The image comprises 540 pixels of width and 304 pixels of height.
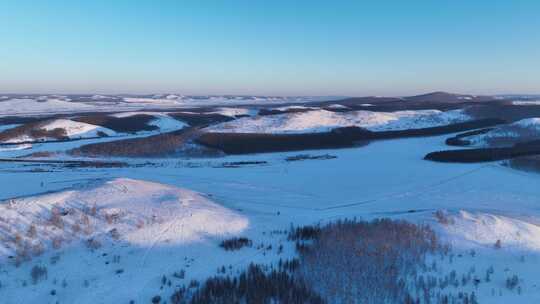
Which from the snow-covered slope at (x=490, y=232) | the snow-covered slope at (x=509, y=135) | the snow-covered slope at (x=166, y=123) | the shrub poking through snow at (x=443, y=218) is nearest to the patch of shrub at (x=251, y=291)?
the snow-covered slope at (x=490, y=232)

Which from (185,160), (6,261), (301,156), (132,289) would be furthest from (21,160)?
(132,289)

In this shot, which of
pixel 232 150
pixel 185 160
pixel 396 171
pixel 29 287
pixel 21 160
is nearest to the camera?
pixel 29 287

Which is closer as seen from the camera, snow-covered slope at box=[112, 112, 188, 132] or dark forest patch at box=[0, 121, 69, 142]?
dark forest patch at box=[0, 121, 69, 142]

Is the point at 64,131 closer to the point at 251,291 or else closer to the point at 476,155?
the point at 476,155

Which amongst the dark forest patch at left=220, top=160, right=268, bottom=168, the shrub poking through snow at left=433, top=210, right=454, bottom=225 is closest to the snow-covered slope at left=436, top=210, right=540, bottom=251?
the shrub poking through snow at left=433, top=210, right=454, bottom=225

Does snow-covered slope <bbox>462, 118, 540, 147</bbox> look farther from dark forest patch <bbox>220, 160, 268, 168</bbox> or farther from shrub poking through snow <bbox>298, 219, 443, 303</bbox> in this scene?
shrub poking through snow <bbox>298, 219, 443, 303</bbox>

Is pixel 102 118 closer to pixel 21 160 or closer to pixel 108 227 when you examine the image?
pixel 21 160
